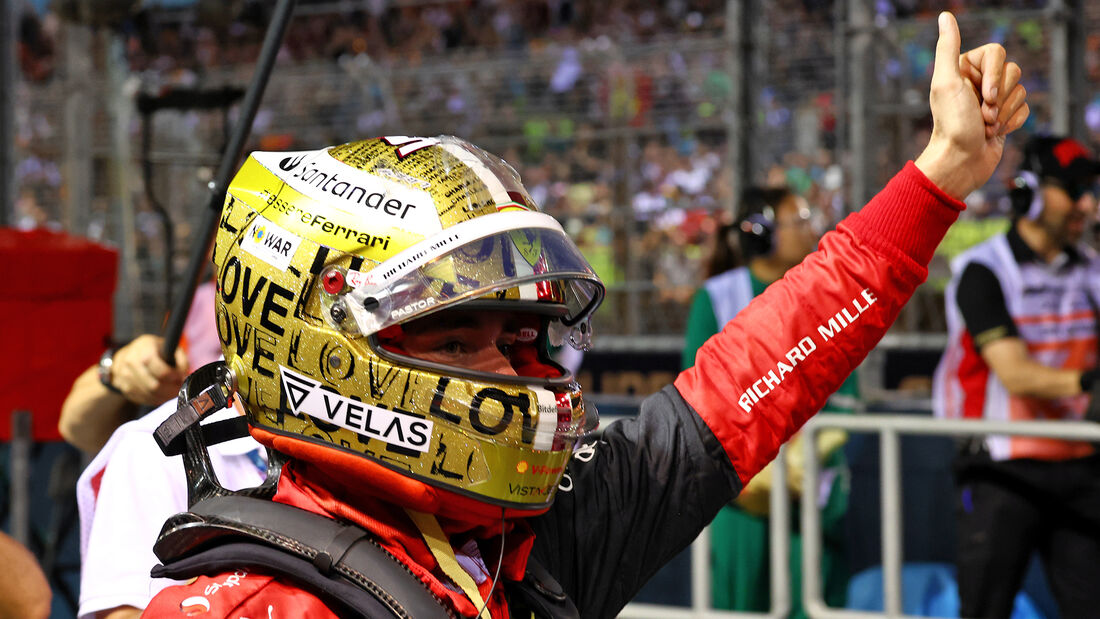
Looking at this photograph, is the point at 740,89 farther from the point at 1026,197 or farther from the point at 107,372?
the point at 107,372

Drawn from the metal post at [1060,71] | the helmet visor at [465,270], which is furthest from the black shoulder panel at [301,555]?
the metal post at [1060,71]

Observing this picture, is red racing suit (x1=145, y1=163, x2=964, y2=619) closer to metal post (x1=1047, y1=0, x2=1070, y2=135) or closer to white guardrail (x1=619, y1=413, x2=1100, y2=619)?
white guardrail (x1=619, y1=413, x2=1100, y2=619)

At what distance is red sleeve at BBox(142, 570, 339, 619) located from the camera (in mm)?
1296

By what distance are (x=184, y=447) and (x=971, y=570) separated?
3.15m

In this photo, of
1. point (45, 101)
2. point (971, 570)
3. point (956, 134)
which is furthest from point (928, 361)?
point (45, 101)

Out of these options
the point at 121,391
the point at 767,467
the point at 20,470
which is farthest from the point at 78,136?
the point at 121,391

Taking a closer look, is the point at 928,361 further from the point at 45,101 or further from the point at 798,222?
the point at 45,101

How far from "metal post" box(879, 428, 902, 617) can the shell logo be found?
116 inches

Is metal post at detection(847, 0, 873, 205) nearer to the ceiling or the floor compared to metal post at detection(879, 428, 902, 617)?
nearer to the ceiling

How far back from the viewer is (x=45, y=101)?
757 cm

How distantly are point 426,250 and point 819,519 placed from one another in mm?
2930

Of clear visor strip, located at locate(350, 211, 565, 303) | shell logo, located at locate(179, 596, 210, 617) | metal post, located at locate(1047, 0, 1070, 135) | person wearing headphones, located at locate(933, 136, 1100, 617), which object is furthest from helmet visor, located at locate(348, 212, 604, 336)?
metal post, located at locate(1047, 0, 1070, 135)

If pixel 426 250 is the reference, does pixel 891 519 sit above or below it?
below

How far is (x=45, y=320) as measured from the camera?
438 cm
